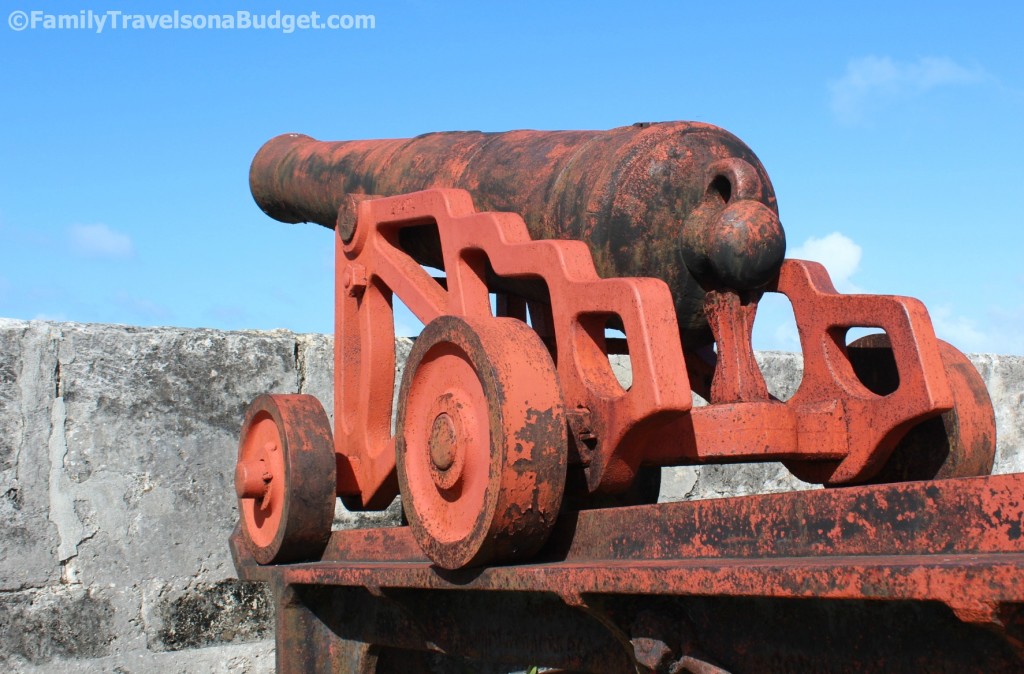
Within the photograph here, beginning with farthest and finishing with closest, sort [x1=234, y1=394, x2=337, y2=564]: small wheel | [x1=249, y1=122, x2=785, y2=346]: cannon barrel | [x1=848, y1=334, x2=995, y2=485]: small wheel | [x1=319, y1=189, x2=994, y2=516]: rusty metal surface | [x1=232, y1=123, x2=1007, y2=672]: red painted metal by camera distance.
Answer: [x1=234, y1=394, x2=337, y2=564]: small wheel < [x1=848, y1=334, x2=995, y2=485]: small wheel < [x1=249, y1=122, x2=785, y2=346]: cannon barrel < [x1=319, y1=189, x2=994, y2=516]: rusty metal surface < [x1=232, y1=123, x2=1007, y2=672]: red painted metal

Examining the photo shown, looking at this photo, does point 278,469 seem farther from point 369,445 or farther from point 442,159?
→ point 442,159

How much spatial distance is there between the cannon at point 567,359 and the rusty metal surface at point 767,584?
18cm

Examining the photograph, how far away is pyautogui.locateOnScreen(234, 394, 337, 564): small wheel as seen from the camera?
328cm

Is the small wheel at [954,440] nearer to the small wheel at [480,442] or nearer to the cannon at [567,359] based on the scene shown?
the cannon at [567,359]

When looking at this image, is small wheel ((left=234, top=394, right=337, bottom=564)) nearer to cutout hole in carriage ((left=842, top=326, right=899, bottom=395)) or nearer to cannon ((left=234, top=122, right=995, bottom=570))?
cannon ((left=234, top=122, right=995, bottom=570))

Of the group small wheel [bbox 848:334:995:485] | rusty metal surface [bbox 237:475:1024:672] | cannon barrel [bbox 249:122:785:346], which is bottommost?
rusty metal surface [bbox 237:475:1024:672]

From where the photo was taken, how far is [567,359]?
8.80ft

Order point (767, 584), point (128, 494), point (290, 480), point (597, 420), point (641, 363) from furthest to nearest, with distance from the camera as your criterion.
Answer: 1. point (128, 494)
2. point (290, 480)
3. point (597, 420)
4. point (641, 363)
5. point (767, 584)

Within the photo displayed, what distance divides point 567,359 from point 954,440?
101cm

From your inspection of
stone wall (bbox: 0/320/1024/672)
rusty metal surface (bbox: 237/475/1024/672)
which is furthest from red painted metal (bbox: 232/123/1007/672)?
stone wall (bbox: 0/320/1024/672)

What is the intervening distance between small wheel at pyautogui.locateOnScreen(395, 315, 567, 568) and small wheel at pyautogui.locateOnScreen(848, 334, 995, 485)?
106cm

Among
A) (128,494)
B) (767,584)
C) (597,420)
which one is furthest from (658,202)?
(128,494)

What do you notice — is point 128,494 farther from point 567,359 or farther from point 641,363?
point 641,363

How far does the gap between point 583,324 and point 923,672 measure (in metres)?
1.10
